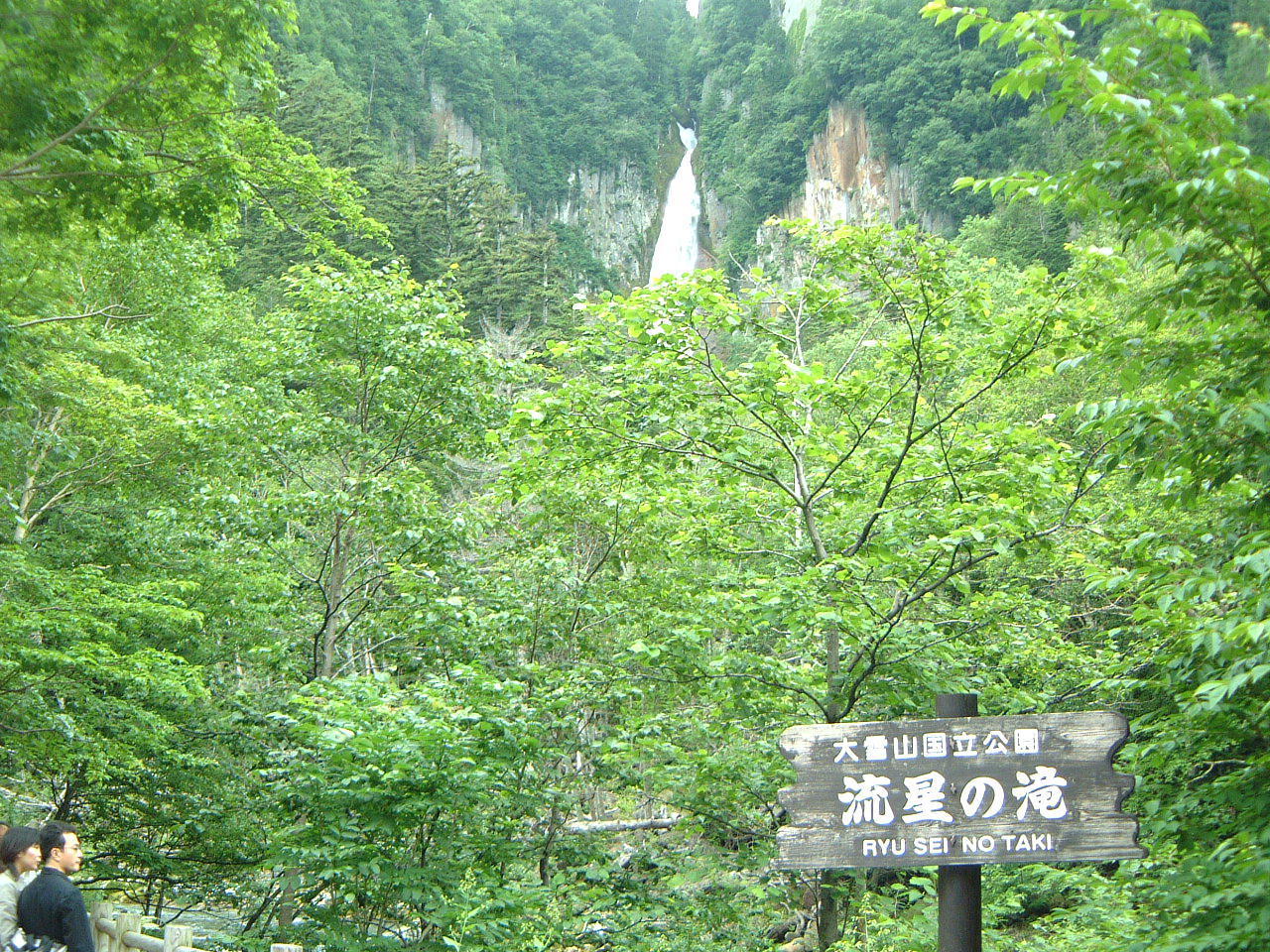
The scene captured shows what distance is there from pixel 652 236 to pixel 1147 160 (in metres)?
66.6

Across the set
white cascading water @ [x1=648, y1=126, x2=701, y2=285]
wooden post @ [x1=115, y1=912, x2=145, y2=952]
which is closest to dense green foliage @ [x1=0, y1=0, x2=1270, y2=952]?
wooden post @ [x1=115, y1=912, x2=145, y2=952]

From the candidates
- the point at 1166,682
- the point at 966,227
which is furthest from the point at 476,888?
the point at 966,227

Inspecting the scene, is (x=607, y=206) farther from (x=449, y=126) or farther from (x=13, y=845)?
(x=13, y=845)

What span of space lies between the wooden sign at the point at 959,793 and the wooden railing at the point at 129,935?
2508 millimetres

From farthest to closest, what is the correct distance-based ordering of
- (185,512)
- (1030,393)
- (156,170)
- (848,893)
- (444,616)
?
1. (1030,393)
2. (185,512)
3. (444,616)
4. (848,893)
5. (156,170)

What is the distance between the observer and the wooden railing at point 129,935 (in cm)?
429

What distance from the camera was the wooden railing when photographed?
4.29 metres

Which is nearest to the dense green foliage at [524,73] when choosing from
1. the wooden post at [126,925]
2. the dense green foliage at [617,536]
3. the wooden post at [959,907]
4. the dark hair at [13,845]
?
the dense green foliage at [617,536]

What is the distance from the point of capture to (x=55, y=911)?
12.2 ft

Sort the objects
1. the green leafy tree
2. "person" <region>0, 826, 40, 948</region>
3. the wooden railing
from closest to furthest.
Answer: the green leafy tree, "person" <region>0, 826, 40, 948</region>, the wooden railing

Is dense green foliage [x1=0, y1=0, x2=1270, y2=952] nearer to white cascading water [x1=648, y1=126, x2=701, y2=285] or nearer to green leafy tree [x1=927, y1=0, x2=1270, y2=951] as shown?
green leafy tree [x1=927, y1=0, x2=1270, y2=951]

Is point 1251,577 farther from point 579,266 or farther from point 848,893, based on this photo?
point 579,266

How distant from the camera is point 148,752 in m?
8.61

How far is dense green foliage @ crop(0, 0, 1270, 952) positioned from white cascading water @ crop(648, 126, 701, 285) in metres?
52.3
